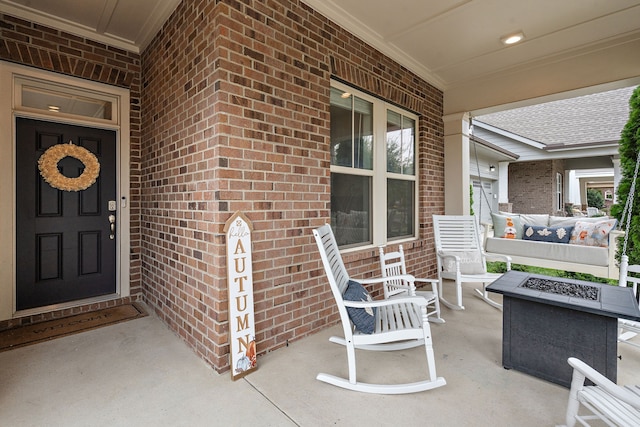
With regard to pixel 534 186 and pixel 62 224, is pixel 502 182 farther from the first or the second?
pixel 62 224

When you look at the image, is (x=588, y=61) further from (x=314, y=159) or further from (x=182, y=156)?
(x=182, y=156)

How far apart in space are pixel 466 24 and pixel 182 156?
2943mm

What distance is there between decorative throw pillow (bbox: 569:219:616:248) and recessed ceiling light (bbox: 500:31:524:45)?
290 centimetres

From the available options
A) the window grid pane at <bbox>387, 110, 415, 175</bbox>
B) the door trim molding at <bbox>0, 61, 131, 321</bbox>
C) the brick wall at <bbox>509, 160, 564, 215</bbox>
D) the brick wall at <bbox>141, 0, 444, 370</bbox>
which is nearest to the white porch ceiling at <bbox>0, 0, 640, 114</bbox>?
the brick wall at <bbox>141, 0, 444, 370</bbox>

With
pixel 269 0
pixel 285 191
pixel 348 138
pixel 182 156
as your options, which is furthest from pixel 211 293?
pixel 269 0

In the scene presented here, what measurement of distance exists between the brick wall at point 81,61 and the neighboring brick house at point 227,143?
0.01 m

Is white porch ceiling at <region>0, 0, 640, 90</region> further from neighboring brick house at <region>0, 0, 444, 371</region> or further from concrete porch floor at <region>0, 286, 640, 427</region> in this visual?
concrete porch floor at <region>0, 286, 640, 427</region>

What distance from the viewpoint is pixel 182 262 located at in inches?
99.7

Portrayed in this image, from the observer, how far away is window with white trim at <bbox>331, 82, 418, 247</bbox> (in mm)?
3043

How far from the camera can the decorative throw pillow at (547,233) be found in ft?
15.2

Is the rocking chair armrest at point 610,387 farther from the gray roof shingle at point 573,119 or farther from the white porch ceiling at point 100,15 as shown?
the gray roof shingle at point 573,119

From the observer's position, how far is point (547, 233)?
4.81 m

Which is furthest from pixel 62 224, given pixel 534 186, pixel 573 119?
pixel 534 186

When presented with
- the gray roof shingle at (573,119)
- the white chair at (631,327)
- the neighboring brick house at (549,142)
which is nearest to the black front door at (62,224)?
the white chair at (631,327)
